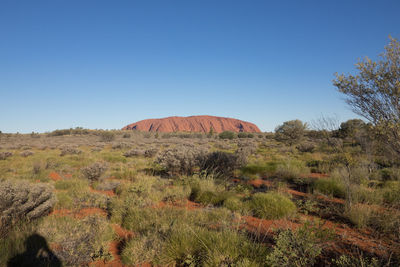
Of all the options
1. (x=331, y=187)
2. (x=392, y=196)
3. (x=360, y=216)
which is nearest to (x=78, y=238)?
(x=360, y=216)

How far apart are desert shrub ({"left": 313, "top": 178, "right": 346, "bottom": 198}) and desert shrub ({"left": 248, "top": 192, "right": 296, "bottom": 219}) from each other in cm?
245

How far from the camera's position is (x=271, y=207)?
16.7ft

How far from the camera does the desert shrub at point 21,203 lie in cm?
408

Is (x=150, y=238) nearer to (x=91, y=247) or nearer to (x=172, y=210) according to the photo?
(x=91, y=247)

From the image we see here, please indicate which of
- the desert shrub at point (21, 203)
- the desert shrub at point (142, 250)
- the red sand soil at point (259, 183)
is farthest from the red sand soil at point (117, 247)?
the red sand soil at point (259, 183)

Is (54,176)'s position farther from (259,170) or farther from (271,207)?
(259,170)

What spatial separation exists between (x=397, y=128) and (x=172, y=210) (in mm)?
5726

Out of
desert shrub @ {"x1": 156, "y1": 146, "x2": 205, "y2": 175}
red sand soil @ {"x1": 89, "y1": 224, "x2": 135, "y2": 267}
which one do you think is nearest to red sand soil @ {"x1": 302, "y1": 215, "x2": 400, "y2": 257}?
red sand soil @ {"x1": 89, "y1": 224, "x2": 135, "y2": 267}

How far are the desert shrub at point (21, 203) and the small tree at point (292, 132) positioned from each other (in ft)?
91.0

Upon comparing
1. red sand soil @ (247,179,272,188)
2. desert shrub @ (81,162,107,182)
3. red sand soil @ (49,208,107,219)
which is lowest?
red sand soil @ (49,208,107,219)

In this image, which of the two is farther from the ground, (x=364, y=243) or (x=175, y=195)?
(x=175, y=195)

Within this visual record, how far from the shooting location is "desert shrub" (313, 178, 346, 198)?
6734 millimetres

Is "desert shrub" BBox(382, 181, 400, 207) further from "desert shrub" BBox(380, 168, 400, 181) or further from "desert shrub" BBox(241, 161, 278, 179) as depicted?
"desert shrub" BBox(241, 161, 278, 179)

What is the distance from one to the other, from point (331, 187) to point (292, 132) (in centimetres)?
2256
